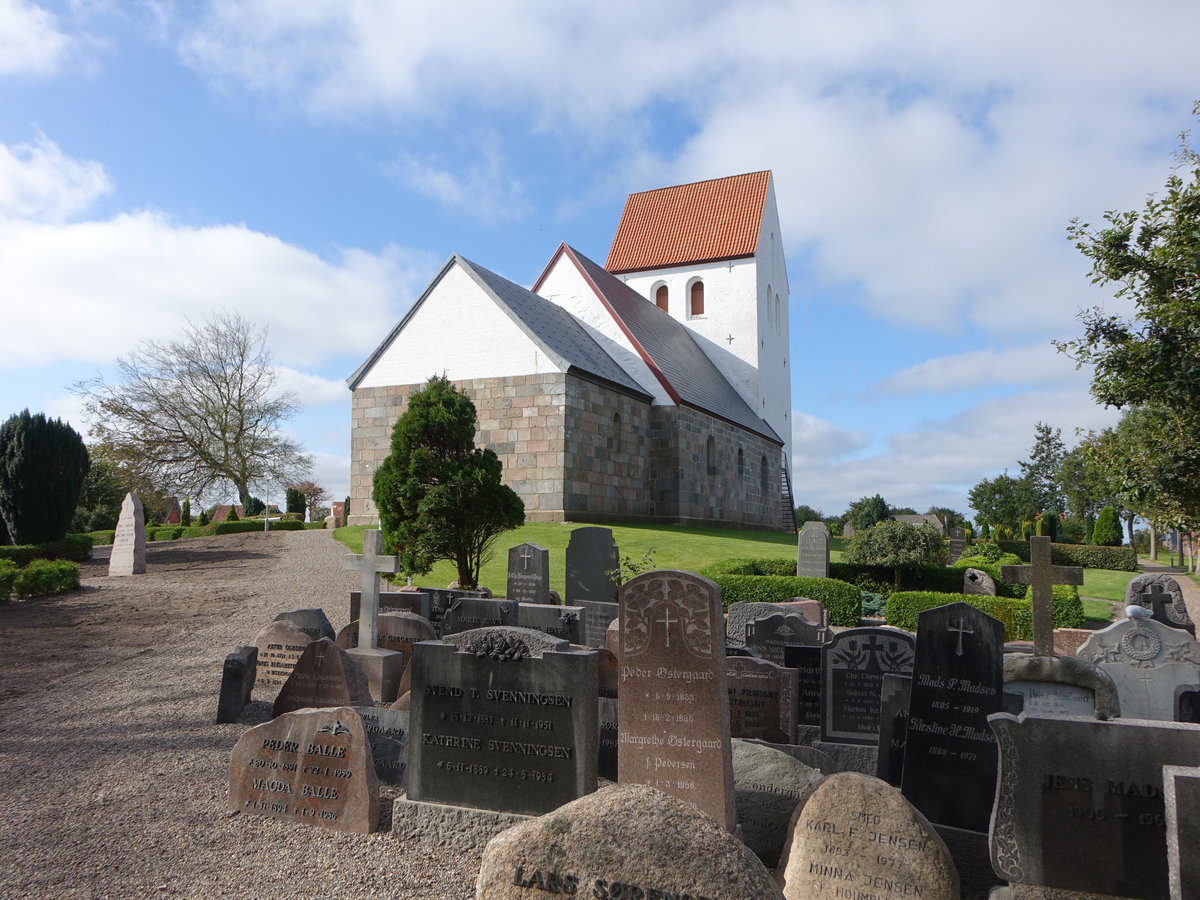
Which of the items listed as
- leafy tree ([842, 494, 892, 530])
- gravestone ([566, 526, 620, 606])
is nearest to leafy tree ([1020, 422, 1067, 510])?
leafy tree ([842, 494, 892, 530])

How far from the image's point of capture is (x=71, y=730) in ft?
19.4

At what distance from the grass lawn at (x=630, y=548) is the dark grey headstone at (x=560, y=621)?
19.5 ft

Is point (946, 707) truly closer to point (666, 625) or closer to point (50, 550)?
point (666, 625)

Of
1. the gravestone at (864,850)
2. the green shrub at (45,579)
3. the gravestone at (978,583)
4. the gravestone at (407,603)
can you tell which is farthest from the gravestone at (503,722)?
the green shrub at (45,579)

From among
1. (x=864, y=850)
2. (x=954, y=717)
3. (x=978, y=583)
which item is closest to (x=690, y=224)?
(x=978, y=583)

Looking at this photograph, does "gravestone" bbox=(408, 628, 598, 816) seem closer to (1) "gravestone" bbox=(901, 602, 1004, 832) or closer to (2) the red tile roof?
(1) "gravestone" bbox=(901, 602, 1004, 832)

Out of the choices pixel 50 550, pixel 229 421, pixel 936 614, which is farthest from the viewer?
pixel 229 421

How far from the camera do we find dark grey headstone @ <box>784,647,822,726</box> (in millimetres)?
5957

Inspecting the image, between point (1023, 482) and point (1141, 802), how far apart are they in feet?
189

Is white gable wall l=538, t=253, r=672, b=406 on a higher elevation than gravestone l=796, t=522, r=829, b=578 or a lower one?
higher

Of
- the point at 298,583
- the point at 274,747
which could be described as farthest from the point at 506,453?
the point at 274,747

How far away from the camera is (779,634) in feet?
24.5

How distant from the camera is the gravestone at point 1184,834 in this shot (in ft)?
8.20

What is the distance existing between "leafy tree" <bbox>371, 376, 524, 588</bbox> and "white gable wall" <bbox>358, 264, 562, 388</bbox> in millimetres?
6996
